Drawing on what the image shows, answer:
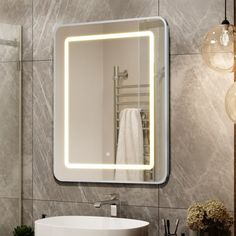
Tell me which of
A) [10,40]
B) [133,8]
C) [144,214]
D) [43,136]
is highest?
[133,8]

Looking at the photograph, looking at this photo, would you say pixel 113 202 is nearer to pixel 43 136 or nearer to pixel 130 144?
pixel 130 144

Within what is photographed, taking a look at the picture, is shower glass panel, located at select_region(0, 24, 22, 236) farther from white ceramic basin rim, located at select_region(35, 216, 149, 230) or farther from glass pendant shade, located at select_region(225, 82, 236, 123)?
glass pendant shade, located at select_region(225, 82, 236, 123)

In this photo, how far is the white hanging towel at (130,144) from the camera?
10.5ft

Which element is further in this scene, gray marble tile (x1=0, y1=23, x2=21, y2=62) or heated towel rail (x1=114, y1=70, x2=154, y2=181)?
gray marble tile (x1=0, y1=23, x2=21, y2=62)

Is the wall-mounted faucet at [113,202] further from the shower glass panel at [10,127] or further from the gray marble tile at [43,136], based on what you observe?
the shower glass panel at [10,127]

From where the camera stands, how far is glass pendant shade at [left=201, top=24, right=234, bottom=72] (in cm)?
281

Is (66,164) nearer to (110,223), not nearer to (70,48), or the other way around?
(110,223)

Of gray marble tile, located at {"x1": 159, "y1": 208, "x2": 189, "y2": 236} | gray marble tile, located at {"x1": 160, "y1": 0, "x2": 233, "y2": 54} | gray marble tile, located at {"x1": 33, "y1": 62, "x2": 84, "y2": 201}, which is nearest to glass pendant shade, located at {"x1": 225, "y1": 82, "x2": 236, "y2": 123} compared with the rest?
gray marble tile, located at {"x1": 160, "y1": 0, "x2": 233, "y2": 54}

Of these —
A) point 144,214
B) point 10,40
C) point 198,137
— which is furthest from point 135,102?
point 10,40

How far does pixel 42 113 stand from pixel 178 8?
99cm

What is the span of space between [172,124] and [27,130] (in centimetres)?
89

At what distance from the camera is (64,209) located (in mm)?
3383

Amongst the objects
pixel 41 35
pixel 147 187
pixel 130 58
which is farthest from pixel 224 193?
pixel 41 35

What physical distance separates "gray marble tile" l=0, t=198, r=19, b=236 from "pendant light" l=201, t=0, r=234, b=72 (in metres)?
1.42
